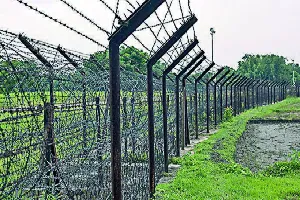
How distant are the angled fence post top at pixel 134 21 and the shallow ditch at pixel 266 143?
270 inches

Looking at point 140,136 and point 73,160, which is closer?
point 73,160

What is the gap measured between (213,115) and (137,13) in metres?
16.8

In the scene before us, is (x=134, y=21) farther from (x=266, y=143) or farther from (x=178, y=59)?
(x=266, y=143)

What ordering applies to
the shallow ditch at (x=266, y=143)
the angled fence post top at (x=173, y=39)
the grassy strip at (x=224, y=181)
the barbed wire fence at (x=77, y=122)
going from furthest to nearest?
1. the shallow ditch at (x=266, y=143)
2. the grassy strip at (x=224, y=181)
3. the angled fence post top at (x=173, y=39)
4. the barbed wire fence at (x=77, y=122)

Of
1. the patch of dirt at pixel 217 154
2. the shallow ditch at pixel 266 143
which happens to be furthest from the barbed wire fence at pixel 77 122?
the shallow ditch at pixel 266 143

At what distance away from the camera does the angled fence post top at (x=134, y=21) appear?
4.22 metres

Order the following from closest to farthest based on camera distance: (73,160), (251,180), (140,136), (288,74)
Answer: (73,160), (140,136), (251,180), (288,74)

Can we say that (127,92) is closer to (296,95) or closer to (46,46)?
(46,46)

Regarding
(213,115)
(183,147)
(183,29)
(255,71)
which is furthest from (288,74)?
(183,29)

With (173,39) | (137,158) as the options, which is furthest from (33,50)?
(173,39)

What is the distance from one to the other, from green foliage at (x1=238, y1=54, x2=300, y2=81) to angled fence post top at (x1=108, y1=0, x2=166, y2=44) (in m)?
60.9

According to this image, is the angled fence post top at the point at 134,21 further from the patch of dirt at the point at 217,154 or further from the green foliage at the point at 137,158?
the patch of dirt at the point at 217,154

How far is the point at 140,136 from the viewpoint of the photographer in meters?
6.56

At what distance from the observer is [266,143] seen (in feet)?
52.1
